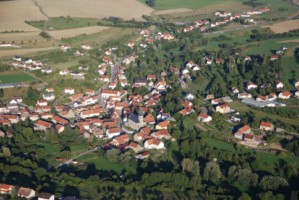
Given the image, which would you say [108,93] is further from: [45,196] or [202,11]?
[202,11]

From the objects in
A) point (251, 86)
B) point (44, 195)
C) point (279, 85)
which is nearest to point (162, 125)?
point (251, 86)

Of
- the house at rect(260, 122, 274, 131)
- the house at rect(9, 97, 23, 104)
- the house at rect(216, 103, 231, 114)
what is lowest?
the house at rect(260, 122, 274, 131)

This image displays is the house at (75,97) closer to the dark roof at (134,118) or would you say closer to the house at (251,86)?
the dark roof at (134,118)

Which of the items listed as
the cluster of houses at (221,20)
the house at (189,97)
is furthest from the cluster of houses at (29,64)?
the cluster of houses at (221,20)

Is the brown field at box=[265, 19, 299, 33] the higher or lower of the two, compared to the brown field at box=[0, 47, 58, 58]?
higher

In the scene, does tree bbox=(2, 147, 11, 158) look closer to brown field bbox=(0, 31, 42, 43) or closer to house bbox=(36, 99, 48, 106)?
house bbox=(36, 99, 48, 106)

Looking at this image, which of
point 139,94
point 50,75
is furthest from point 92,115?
point 50,75

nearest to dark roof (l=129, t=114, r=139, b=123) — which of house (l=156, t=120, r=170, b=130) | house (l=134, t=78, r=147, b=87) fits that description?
house (l=156, t=120, r=170, b=130)

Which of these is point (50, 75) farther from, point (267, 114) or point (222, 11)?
point (222, 11)
